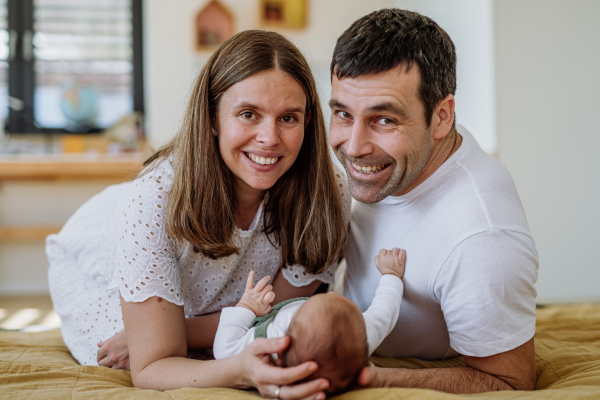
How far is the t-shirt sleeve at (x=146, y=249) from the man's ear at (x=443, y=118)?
70 centimetres

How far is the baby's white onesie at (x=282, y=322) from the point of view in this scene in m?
1.07

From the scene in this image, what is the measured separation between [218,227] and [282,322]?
0.34 meters

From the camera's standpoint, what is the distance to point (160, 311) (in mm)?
1156

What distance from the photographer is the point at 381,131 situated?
48.4 inches

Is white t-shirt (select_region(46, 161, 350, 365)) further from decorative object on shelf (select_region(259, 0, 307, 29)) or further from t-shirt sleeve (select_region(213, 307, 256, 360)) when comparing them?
decorative object on shelf (select_region(259, 0, 307, 29))

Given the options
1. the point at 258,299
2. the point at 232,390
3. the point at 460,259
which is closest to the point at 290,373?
the point at 232,390

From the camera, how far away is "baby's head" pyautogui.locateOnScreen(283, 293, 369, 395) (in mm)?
916

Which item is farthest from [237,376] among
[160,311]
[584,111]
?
[584,111]

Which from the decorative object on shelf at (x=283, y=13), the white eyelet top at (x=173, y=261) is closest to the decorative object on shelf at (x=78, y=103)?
the decorative object on shelf at (x=283, y=13)

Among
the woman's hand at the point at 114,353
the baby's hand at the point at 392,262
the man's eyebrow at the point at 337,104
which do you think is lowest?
the woman's hand at the point at 114,353

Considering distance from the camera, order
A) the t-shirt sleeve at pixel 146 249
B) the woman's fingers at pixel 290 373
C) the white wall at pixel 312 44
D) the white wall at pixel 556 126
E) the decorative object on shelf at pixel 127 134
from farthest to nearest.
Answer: the decorative object on shelf at pixel 127 134
the white wall at pixel 312 44
the white wall at pixel 556 126
the t-shirt sleeve at pixel 146 249
the woman's fingers at pixel 290 373

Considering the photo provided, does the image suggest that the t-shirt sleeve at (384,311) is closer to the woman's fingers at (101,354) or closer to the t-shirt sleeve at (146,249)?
the t-shirt sleeve at (146,249)

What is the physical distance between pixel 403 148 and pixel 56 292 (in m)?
1.23

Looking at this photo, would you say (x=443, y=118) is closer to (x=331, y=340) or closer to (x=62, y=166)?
(x=331, y=340)
